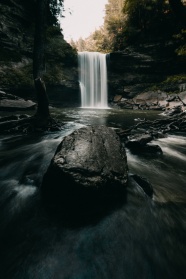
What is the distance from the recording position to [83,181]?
7.80 ft

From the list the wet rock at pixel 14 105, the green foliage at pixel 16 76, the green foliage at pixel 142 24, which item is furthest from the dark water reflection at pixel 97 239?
the green foliage at pixel 142 24

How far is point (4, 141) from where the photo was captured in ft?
19.1

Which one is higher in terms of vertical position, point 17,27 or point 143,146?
point 17,27

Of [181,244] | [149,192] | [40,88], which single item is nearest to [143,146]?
[149,192]

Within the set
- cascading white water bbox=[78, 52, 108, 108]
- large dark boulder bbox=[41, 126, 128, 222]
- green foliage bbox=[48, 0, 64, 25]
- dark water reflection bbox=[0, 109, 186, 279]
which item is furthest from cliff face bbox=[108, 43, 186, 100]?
dark water reflection bbox=[0, 109, 186, 279]

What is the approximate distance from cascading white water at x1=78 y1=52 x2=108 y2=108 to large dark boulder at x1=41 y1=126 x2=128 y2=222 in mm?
20200

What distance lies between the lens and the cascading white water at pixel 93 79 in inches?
898

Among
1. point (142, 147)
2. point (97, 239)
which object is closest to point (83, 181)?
point (97, 239)

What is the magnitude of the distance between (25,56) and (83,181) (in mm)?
18741

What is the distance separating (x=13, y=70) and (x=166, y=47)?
16114mm

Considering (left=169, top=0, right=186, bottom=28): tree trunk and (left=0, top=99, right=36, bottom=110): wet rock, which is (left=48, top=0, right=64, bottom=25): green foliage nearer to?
(left=0, top=99, right=36, bottom=110): wet rock

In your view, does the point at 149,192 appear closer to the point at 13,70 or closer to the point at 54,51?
the point at 13,70

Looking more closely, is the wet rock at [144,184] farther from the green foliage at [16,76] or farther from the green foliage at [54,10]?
the green foliage at [54,10]

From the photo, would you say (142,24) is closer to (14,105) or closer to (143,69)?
(143,69)
